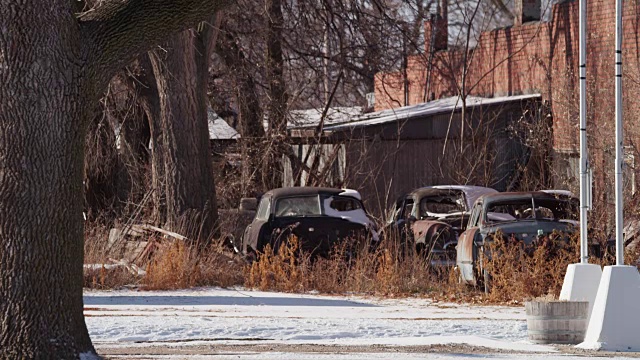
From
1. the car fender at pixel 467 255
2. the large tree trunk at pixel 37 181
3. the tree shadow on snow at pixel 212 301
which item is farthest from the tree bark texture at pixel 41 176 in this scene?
the car fender at pixel 467 255

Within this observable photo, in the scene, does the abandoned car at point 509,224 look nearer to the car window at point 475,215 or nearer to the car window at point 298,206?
the car window at point 475,215

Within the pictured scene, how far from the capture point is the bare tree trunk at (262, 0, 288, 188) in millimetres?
29766

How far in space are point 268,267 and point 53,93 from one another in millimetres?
9849

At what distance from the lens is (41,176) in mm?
11188

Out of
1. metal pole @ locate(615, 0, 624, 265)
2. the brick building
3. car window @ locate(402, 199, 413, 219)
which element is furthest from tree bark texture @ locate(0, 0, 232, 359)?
the brick building

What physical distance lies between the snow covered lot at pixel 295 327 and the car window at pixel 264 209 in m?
3.36

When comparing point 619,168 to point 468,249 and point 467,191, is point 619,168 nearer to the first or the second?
point 468,249

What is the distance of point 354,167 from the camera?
29609 mm

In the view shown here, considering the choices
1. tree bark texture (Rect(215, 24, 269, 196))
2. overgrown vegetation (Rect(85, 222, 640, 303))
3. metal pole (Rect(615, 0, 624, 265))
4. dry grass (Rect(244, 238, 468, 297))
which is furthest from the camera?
tree bark texture (Rect(215, 24, 269, 196))

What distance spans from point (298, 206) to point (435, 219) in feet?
8.22

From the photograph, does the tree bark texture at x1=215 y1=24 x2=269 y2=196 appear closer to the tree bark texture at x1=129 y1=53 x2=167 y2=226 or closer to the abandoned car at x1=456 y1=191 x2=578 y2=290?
the tree bark texture at x1=129 y1=53 x2=167 y2=226

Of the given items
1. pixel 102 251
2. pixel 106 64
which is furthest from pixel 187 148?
pixel 106 64

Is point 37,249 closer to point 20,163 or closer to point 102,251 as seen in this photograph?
point 20,163

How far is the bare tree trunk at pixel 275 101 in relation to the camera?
2977 cm
